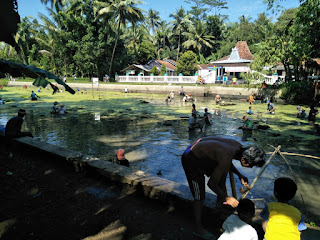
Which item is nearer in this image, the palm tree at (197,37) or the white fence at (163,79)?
the white fence at (163,79)

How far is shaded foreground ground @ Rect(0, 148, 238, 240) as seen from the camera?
332cm

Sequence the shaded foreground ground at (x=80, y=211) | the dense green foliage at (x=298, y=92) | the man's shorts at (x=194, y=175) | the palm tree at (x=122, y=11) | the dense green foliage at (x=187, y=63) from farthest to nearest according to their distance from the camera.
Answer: the dense green foliage at (x=187, y=63), the palm tree at (x=122, y=11), the dense green foliage at (x=298, y=92), the shaded foreground ground at (x=80, y=211), the man's shorts at (x=194, y=175)

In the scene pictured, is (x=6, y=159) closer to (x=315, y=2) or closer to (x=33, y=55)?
(x=315, y=2)

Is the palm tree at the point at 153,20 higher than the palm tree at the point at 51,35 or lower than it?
higher

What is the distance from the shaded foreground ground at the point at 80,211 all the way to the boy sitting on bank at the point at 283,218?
1.04 m

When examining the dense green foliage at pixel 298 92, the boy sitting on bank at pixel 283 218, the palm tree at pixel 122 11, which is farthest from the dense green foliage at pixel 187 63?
the boy sitting on bank at pixel 283 218

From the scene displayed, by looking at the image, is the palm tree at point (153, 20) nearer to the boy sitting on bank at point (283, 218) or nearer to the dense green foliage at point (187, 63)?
the dense green foliage at point (187, 63)

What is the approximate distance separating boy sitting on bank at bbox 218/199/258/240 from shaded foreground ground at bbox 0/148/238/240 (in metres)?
0.82

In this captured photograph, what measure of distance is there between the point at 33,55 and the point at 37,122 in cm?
4196

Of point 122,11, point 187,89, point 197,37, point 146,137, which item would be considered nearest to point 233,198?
point 146,137

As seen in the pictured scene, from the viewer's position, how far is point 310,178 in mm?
6543

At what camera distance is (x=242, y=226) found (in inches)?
99.7

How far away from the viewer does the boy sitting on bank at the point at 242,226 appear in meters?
2.48

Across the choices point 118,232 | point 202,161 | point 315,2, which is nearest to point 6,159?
point 118,232
